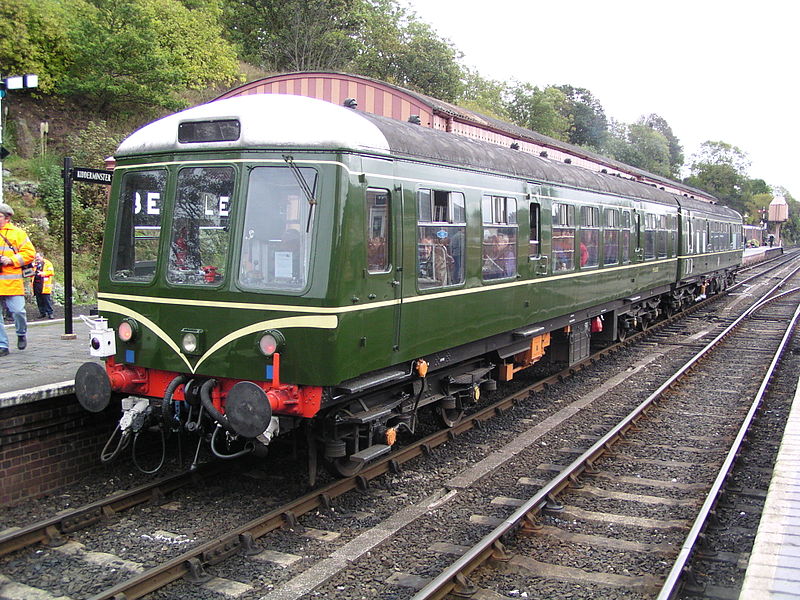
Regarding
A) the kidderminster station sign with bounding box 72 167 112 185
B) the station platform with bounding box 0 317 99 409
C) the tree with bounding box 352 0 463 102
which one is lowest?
the station platform with bounding box 0 317 99 409

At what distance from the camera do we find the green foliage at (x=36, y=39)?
20.8 meters

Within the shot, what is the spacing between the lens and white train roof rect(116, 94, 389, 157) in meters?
5.59

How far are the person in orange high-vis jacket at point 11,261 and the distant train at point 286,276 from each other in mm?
2505

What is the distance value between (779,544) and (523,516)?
1832mm

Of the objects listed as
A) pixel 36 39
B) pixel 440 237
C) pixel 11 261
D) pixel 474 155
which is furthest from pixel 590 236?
pixel 36 39

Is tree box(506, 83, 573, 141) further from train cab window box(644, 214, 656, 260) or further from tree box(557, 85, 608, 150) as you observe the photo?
train cab window box(644, 214, 656, 260)

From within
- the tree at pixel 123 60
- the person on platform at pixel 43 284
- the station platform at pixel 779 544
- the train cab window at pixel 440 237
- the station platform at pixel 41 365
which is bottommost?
the station platform at pixel 779 544

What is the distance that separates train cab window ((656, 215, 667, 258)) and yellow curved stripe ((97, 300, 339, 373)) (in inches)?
481

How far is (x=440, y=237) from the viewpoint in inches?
277

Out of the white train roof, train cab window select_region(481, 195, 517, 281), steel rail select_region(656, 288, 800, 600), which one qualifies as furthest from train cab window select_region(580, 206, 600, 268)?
the white train roof

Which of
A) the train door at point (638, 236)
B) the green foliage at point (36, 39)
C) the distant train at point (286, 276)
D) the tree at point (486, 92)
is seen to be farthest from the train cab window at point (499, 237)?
the tree at point (486, 92)

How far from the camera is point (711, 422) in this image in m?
9.32

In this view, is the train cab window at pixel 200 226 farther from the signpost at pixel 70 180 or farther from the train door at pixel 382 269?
the signpost at pixel 70 180

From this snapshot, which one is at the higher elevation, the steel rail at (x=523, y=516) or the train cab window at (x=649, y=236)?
the train cab window at (x=649, y=236)
